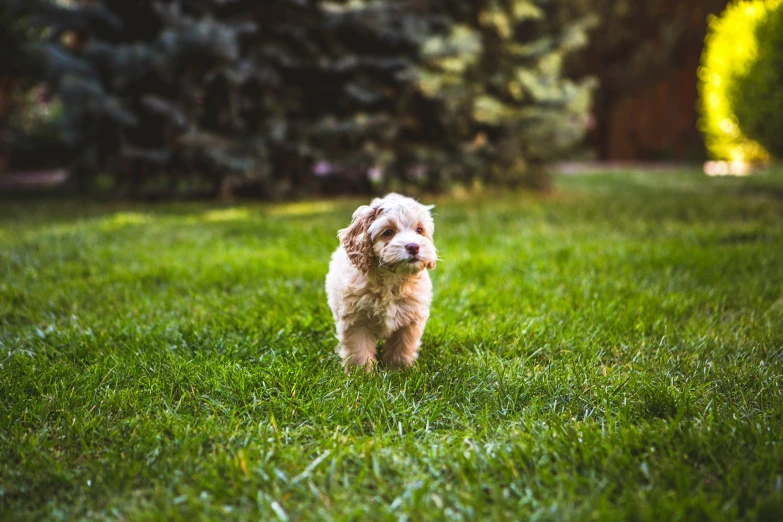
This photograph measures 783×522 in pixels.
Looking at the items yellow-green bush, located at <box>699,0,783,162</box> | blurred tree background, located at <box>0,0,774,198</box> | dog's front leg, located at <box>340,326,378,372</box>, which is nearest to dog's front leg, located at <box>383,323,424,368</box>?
dog's front leg, located at <box>340,326,378,372</box>

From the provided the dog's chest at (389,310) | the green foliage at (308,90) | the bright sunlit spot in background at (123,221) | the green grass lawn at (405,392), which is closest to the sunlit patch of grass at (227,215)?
the green foliage at (308,90)

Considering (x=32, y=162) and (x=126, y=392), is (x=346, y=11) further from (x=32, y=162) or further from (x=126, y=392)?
(x=32, y=162)

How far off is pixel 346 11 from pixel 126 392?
5.55 metres

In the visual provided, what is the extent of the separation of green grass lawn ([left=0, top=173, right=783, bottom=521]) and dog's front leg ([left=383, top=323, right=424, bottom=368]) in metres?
0.10

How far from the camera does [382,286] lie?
2.41 meters

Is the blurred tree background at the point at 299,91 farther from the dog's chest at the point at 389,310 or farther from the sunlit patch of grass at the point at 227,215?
the dog's chest at the point at 389,310

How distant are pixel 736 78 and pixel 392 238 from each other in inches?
298

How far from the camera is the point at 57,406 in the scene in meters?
2.11

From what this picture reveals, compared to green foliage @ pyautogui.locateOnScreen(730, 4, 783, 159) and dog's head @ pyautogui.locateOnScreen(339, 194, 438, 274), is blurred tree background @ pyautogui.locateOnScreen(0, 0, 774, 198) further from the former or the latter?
dog's head @ pyautogui.locateOnScreen(339, 194, 438, 274)

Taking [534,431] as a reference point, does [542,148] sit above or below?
above

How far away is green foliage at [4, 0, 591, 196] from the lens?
21.3 ft

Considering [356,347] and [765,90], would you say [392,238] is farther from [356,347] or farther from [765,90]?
[765,90]

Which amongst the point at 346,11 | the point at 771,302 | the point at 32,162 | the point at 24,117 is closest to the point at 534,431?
the point at 771,302

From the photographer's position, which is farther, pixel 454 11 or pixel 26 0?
pixel 454 11
